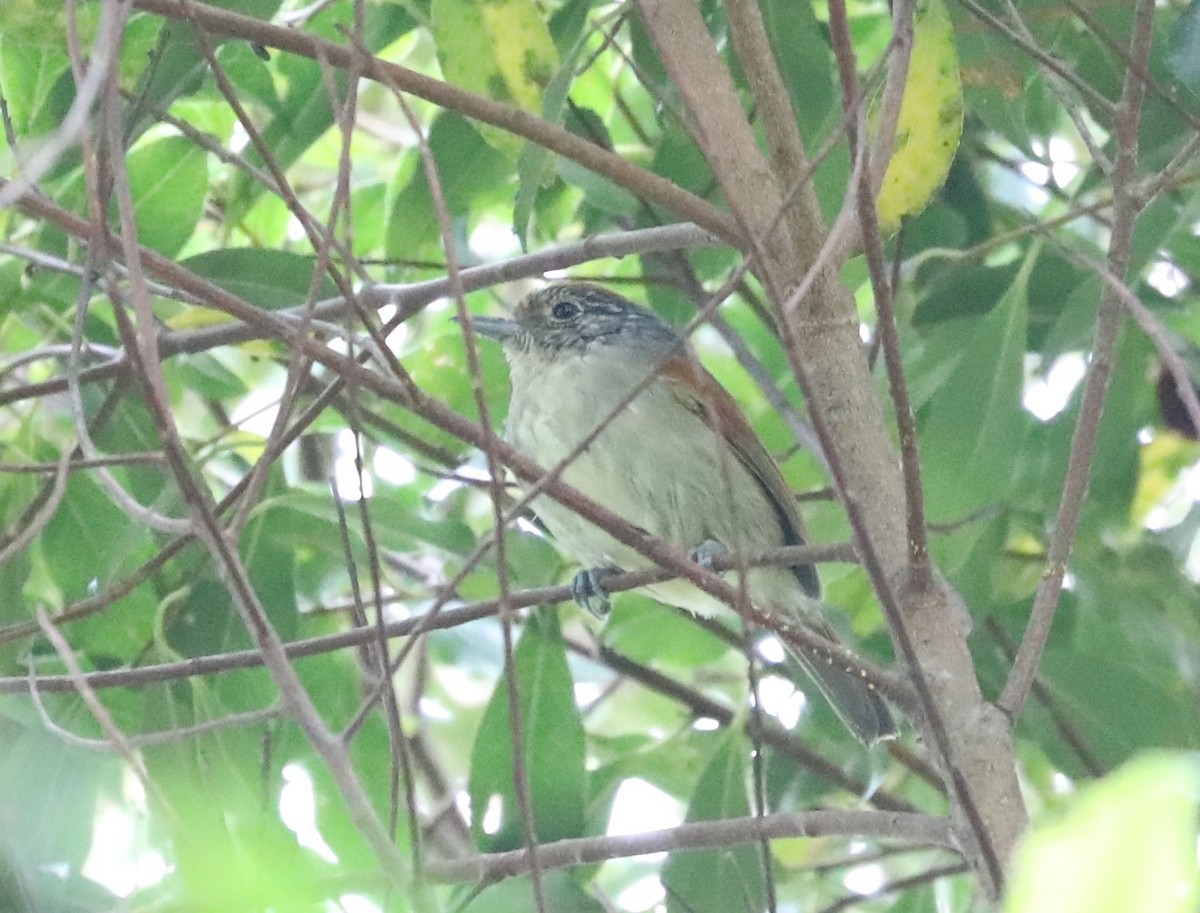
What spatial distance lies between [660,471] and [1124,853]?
2.90 metres

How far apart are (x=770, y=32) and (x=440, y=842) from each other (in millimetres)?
2172

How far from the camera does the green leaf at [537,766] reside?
295 cm

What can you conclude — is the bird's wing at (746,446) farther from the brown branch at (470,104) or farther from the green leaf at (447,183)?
the brown branch at (470,104)

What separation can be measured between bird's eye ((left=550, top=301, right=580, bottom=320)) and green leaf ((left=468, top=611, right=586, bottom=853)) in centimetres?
122

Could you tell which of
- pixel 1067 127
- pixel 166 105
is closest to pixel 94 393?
pixel 166 105

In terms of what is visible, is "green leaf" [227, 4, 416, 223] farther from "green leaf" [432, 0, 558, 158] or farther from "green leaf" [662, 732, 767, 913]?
"green leaf" [662, 732, 767, 913]

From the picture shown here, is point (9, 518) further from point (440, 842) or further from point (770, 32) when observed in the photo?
point (770, 32)

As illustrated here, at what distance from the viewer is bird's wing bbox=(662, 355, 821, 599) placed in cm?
351

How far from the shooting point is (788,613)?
382 centimetres

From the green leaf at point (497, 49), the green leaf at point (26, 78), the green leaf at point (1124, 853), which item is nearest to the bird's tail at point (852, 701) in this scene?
the green leaf at point (497, 49)

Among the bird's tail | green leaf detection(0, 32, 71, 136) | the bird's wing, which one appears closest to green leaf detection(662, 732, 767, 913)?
the bird's tail

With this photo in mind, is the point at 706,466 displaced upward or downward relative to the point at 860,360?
upward

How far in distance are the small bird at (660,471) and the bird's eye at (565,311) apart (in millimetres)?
124

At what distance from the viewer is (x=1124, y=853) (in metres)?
0.69
